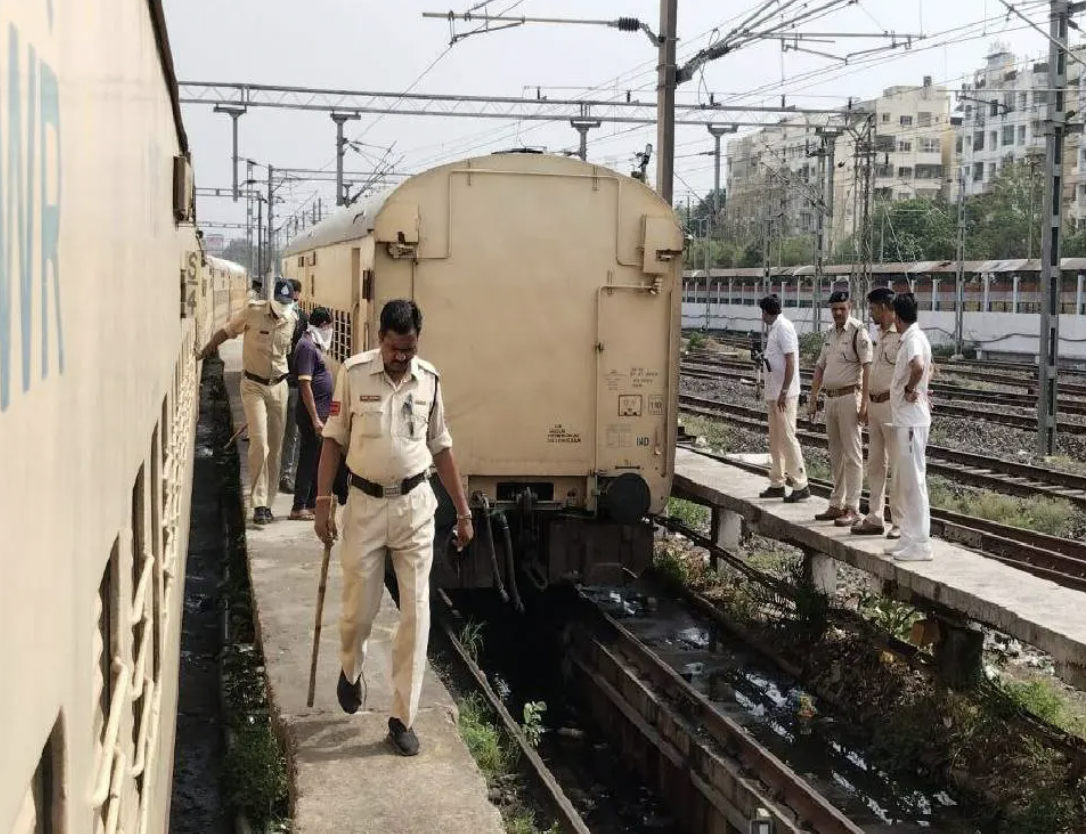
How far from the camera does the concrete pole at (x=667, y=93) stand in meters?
16.0

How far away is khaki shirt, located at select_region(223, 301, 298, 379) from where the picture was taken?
10.1m

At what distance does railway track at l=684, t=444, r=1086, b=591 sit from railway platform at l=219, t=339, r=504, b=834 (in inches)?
217

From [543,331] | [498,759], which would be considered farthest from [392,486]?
[543,331]

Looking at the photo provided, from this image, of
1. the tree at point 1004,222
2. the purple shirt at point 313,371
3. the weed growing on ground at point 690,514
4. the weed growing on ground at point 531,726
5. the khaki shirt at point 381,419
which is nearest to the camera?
the khaki shirt at point 381,419

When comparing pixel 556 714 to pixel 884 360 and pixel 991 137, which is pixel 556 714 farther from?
pixel 991 137

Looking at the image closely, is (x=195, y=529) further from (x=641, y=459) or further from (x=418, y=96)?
(x=418, y=96)

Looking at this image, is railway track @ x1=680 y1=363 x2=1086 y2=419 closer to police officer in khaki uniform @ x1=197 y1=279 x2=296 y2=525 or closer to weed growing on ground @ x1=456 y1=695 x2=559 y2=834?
police officer in khaki uniform @ x1=197 y1=279 x2=296 y2=525

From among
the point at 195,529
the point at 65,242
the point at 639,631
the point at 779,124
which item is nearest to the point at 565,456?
the point at 639,631

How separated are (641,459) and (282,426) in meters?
3.17

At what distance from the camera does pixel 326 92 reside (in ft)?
93.8

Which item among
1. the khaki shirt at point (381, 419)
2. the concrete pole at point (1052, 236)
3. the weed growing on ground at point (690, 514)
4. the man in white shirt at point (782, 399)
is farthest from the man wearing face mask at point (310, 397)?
the concrete pole at point (1052, 236)

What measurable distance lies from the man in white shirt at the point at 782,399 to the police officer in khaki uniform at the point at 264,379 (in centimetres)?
388

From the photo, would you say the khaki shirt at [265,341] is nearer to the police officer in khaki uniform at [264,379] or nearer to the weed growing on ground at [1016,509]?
the police officer in khaki uniform at [264,379]

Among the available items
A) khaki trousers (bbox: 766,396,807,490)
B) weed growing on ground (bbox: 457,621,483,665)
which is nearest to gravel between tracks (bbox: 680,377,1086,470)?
khaki trousers (bbox: 766,396,807,490)
